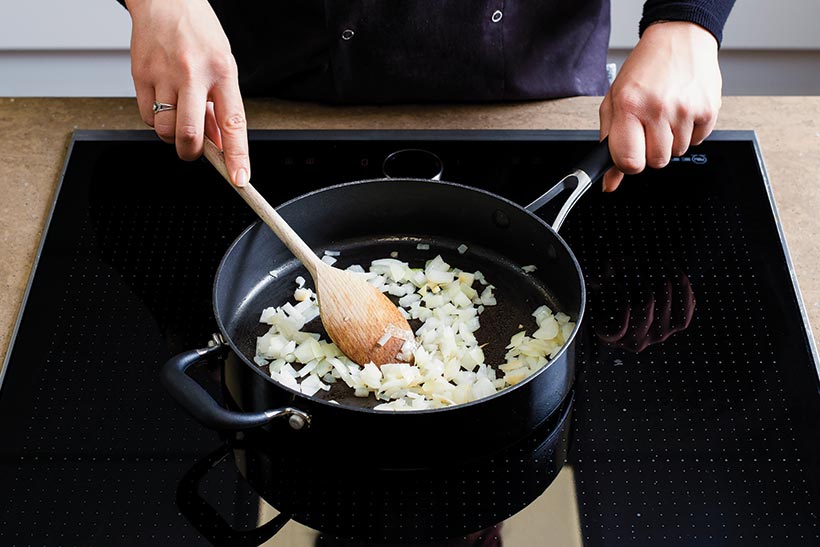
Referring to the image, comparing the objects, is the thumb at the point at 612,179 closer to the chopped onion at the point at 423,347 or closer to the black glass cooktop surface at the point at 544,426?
the black glass cooktop surface at the point at 544,426

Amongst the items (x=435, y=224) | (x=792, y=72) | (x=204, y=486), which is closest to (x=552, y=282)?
(x=435, y=224)

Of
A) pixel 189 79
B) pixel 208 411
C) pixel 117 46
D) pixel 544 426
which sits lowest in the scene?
pixel 117 46

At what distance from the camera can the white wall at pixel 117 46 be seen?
6.14ft

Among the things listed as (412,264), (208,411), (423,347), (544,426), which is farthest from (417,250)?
(208,411)

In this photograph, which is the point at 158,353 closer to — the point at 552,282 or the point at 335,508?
the point at 335,508

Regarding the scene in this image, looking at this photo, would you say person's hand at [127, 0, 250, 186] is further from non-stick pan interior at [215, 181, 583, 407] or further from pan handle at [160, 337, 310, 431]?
pan handle at [160, 337, 310, 431]

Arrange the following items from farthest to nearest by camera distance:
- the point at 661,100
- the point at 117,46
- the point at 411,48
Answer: the point at 117,46 → the point at 411,48 → the point at 661,100

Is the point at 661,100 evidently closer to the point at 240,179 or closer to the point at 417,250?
the point at 417,250

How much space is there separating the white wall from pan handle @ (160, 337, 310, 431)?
50.4 inches

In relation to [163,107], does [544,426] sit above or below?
below

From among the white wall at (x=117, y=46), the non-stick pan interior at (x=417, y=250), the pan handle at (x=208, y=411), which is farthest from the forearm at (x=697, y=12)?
the white wall at (x=117, y=46)

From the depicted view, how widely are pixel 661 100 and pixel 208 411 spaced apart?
578 mm

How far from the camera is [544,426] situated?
0.89 metres

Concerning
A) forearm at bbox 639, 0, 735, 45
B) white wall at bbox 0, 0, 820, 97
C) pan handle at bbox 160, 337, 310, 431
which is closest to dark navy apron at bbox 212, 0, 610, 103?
forearm at bbox 639, 0, 735, 45
